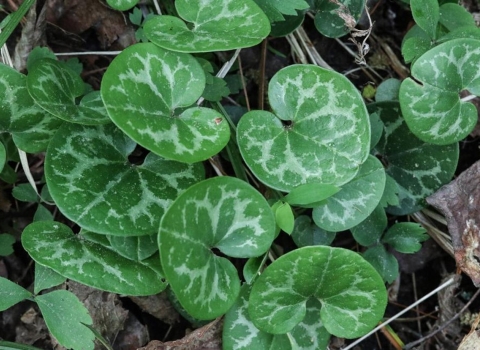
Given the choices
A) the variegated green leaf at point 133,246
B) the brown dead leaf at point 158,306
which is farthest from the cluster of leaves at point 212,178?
the brown dead leaf at point 158,306

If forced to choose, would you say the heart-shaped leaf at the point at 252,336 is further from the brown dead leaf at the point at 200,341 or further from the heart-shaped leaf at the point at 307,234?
the heart-shaped leaf at the point at 307,234

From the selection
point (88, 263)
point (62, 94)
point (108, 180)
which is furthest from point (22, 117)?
point (88, 263)

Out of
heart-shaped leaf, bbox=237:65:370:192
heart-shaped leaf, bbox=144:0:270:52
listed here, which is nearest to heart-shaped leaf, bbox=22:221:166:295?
heart-shaped leaf, bbox=237:65:370:192

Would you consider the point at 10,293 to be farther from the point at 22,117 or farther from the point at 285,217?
the point at 285,217

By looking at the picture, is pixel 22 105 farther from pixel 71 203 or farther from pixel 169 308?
pixel 169 308

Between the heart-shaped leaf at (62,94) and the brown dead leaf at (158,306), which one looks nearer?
the heart-shaped leaf at (62,94)

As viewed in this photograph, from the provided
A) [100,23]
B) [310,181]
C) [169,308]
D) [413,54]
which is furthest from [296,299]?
[100,23]
